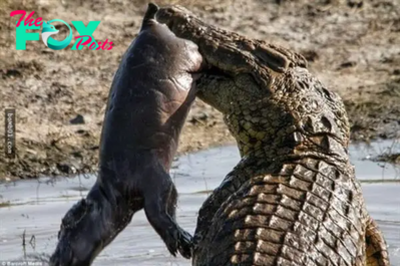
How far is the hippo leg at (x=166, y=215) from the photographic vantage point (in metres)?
4.70

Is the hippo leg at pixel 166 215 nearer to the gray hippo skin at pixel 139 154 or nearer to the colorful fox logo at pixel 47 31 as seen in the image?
the gray hippo skin at pixel 139 154

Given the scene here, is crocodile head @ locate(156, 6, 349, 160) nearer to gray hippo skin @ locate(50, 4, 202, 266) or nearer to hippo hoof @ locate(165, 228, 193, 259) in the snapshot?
gray hippo skin @ locate(50, 4, 202, 266)

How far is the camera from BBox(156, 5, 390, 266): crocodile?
15.8 feet

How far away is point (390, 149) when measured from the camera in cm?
1009

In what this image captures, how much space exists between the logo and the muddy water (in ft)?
6.69

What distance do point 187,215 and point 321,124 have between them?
10.2 ft

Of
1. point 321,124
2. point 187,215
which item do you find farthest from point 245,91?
point 187,215

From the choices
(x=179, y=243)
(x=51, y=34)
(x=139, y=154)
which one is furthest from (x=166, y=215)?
(x=51, y=34)

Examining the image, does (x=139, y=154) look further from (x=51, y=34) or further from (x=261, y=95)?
(x=51, y=34)

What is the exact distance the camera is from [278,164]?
5.35 metres

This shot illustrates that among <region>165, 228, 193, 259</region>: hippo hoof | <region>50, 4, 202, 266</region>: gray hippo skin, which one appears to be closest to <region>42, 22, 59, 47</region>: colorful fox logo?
<region>50, 4, 202, 266</region>: gray hippo skin

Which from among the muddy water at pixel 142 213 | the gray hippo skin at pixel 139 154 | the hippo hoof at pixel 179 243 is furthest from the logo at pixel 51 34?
the hippo hoof at pixel 179 243

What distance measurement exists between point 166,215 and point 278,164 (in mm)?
804

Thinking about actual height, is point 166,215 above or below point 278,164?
below
